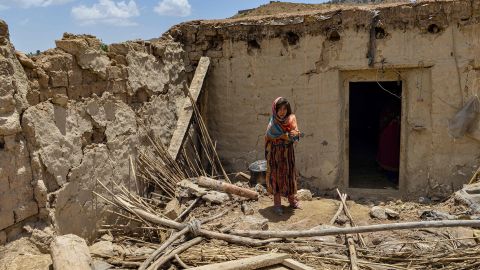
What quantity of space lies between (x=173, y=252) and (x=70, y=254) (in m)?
0.87

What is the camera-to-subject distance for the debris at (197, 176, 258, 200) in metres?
5.90

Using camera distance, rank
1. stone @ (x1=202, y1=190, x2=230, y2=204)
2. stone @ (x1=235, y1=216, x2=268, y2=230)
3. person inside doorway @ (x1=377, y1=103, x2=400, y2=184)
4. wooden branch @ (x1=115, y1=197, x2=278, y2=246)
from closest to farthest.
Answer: wooden branch @ (x1=115, y1=197, x2=278, y2=246) → stone @ (x1=235, y1=216, x2=268, y2=230) → stone @ (x1=202, y1=190, x2=230, y2=204) → person inside doorway @ (x1=377, y1=103, x2=400, y2=184)

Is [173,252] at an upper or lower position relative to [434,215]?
upper

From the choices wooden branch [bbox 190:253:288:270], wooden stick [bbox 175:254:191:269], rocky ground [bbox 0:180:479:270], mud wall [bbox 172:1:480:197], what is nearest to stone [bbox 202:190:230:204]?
rocky ground [bbox 0:180:479:270]

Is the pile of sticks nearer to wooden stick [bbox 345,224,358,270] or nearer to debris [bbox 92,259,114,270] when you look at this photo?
wooden stick [bbox 345,224,358,270]

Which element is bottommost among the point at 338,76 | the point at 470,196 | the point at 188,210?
the point at 188,210

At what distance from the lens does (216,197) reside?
Result: 19.2ft

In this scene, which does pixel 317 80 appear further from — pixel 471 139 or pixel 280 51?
pixel 471 139

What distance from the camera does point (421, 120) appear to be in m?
6.21

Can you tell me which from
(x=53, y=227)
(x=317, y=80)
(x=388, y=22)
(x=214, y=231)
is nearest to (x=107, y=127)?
(x=53, y=227)

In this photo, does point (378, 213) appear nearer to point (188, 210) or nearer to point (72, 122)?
point (188, 210)

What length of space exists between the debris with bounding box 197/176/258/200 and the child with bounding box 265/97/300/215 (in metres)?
0.35

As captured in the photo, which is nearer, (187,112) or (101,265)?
(101,265)

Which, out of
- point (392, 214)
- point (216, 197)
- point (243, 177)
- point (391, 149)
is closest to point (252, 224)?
point (216, 197)
